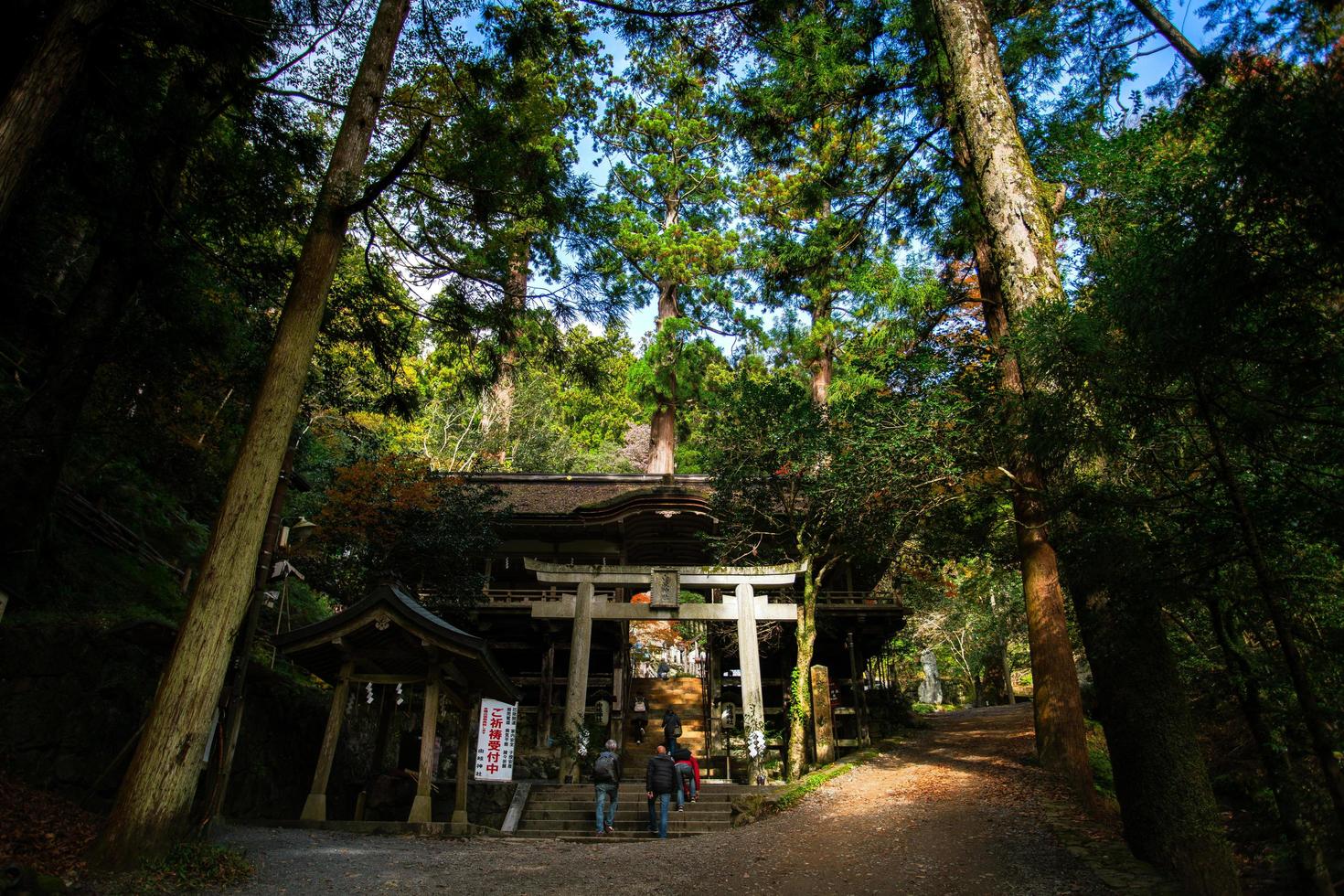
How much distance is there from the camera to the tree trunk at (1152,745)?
4.24 meters

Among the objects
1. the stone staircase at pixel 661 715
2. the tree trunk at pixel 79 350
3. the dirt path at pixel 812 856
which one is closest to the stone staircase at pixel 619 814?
the dirt path at pixel 812 856

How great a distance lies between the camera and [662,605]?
12.2 meters

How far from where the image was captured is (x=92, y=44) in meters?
4.99

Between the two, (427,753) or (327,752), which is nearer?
(427,753)

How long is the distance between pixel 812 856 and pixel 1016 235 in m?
6.10

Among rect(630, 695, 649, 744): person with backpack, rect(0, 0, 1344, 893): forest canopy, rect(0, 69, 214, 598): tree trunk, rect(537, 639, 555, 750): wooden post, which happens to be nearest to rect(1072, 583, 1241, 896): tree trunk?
rect(0, 0, 1344, 893): forest canopy

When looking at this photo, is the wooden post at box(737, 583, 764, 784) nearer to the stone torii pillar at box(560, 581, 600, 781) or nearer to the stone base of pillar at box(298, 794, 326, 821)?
the stone torii pillar at box(560, 581, 600, 781)

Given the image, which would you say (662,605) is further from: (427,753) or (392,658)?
(427,753)

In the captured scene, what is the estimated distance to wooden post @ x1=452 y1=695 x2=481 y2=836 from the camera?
27.2 feet

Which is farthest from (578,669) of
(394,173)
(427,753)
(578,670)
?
(394,173)

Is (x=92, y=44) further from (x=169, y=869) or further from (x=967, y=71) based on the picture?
(x=967, y=71)

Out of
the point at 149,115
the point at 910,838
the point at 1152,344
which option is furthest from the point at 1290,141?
the point at 149,115

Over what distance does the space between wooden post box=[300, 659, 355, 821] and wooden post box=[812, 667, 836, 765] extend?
7.27m

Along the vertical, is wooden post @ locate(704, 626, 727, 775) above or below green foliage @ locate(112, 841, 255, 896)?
above
